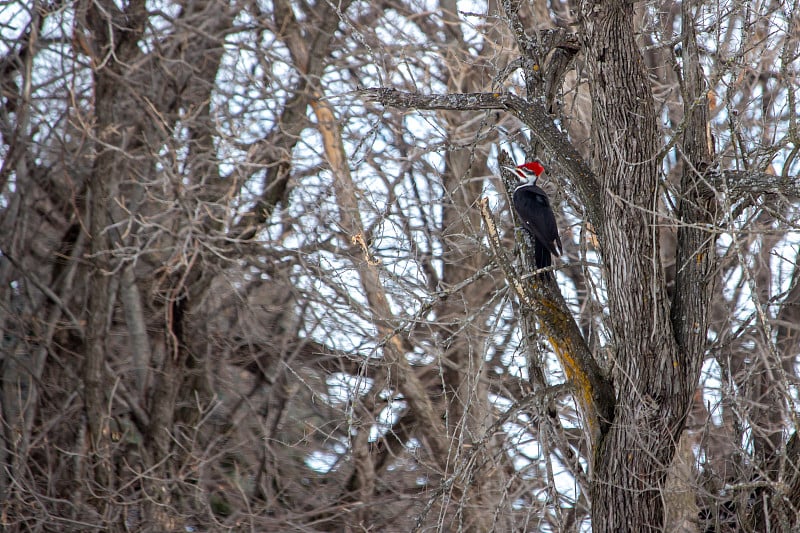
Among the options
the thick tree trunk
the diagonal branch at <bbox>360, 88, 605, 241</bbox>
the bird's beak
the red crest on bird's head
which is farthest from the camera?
the red crest on bird's head

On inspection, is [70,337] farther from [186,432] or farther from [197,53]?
[197,53]

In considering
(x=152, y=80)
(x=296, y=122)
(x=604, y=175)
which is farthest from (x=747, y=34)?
(x=152, y=80)

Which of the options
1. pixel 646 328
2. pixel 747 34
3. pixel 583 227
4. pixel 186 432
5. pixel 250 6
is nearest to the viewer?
pixel 646 328

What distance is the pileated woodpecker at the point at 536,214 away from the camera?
5.14 m

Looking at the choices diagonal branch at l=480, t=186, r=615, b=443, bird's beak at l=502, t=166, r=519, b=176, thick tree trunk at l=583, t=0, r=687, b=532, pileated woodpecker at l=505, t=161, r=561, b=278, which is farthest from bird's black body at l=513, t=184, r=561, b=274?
thick tree trunk at l=583, t=0, r=687, b=532

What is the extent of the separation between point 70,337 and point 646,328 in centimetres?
668

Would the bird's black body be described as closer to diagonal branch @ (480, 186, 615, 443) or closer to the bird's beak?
the bird's beak

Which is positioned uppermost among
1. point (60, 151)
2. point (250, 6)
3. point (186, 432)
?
point (250, 6)

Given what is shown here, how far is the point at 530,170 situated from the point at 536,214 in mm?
337

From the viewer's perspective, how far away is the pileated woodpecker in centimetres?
514

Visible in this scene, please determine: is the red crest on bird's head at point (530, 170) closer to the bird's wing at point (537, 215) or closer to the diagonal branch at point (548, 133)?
the bird's wing at point (537, 215)

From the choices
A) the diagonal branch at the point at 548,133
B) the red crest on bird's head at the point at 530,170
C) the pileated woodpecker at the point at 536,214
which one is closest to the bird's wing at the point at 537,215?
the pileated woodpecker at the point at 536,214

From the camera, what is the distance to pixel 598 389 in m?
4.63

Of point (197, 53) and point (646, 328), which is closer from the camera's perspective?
point (646, 328)
